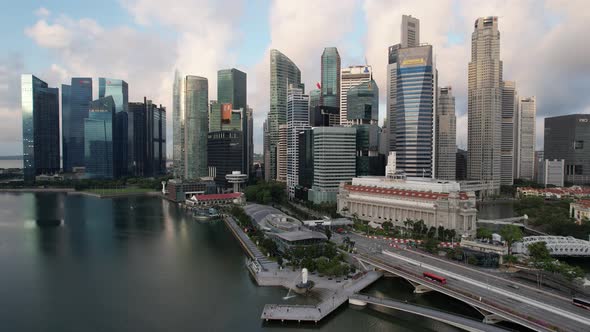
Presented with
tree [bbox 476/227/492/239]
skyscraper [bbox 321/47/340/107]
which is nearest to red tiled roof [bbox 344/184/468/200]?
tree [bbox 476/227/492/239]

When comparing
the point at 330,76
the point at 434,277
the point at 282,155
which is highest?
the point at 330,76

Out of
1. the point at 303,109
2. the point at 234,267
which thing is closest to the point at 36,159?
the point at 303,109

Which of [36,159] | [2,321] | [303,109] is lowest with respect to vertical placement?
[2,321]

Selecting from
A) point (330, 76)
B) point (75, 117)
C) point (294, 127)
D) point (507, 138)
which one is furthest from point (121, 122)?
point (507, 138)

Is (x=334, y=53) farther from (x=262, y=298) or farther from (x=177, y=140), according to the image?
(x=262, y=298)

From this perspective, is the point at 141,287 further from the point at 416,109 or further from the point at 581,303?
the point at 416,109

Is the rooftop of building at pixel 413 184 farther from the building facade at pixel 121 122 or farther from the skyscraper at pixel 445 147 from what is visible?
the building facade at pixel 121 122

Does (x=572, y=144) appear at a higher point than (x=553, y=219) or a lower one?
higher
